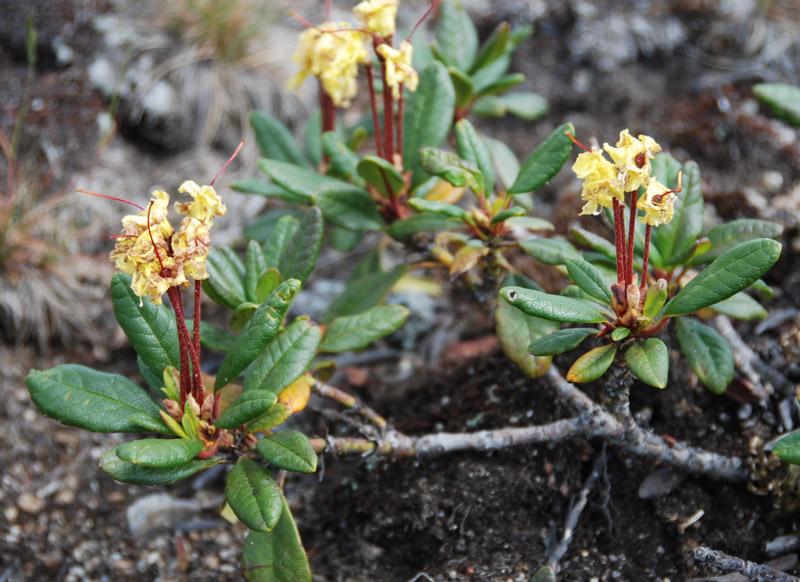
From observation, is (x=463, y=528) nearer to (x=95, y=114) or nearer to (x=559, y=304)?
(x=559, y=304)

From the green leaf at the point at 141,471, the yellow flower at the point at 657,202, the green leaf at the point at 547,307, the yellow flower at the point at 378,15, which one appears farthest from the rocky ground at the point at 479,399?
the yellow flower at the point at 378,15

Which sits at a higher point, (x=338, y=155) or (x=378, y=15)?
(x=378, y=15)

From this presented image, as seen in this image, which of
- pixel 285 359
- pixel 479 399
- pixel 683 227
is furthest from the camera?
pixel 479 399

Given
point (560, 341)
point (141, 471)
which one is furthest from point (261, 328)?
point (560, 341)

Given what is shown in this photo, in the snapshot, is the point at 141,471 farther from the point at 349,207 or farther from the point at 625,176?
the point at 625,176

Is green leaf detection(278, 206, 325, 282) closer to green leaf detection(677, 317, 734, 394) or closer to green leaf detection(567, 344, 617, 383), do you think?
green leaf detection(567, 344, 617, 383)

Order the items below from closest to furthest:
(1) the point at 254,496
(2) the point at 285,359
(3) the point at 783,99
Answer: (1) the point at 254,496
(2) the point at 285,359
(3) the point at 783,99

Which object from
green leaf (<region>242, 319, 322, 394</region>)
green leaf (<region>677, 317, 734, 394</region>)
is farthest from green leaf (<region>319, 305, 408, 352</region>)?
green leaf (<region>677, 317, 734, 394</region>)
